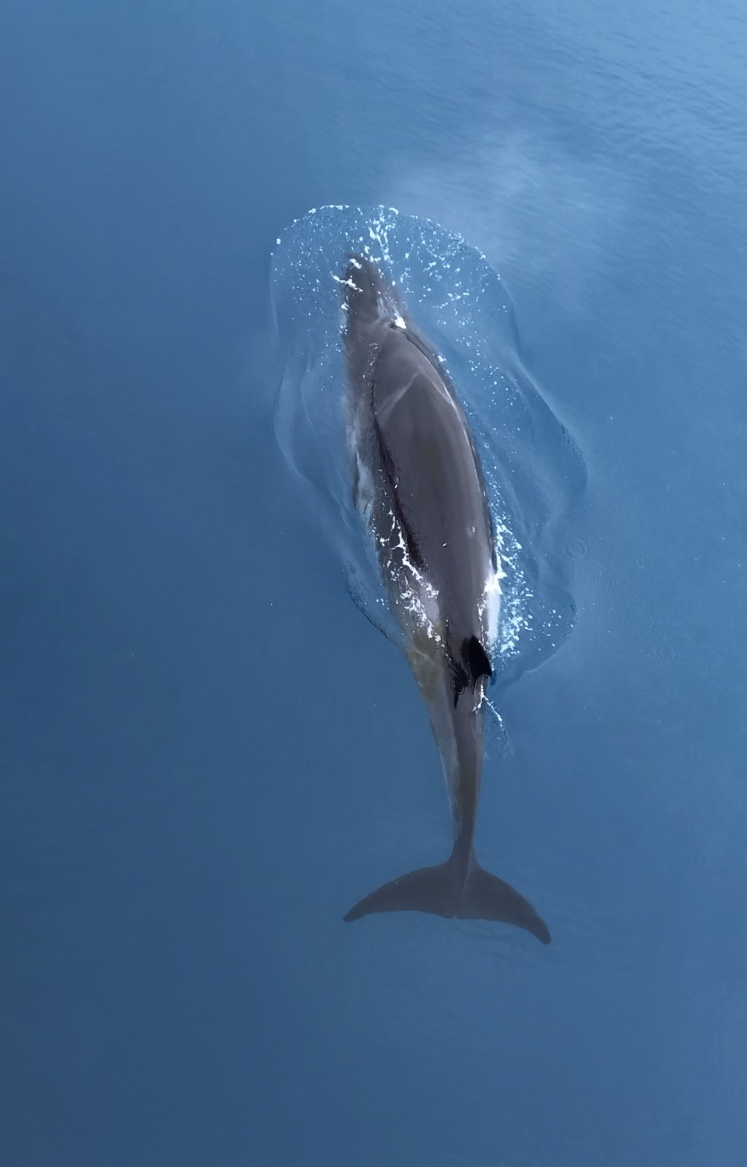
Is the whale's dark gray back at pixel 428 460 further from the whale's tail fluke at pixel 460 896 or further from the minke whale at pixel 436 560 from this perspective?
the whale's tail fluke at pixel 460 896

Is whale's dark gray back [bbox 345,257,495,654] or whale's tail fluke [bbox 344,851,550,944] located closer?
whale's tail fluke [bbox 344,851,550,944]

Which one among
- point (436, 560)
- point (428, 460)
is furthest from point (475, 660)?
point (428, 460)

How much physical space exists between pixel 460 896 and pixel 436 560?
2532mm

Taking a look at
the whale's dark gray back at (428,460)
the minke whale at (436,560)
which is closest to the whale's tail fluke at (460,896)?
the minke whale at (436,560)

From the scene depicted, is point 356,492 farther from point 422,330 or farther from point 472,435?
point 422,330

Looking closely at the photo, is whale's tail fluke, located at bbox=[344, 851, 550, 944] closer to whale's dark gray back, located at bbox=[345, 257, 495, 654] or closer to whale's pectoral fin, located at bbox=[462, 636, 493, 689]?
whale's pectoral fin, located at bbox=[462, 636, 493, 689]

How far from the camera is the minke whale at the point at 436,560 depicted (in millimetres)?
7590

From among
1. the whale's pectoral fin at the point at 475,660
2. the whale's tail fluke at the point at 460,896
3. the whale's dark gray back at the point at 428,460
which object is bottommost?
the whale's tail fluke at the point at 460,896

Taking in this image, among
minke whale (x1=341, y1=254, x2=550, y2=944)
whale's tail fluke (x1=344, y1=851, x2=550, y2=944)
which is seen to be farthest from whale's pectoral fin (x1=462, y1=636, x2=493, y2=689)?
whale's tail fluke (x1=344, y1=851, x2=550, y2=944)

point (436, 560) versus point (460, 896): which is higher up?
point (436, 560)

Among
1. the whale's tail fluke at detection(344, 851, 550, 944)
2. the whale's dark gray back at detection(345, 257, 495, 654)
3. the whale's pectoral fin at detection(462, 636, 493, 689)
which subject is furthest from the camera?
the whale's dark gray back at detection(345, 257, 495, 654)

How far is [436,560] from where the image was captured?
8469mm

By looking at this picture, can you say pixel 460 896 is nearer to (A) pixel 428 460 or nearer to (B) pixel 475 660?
(B) pixel 475 660

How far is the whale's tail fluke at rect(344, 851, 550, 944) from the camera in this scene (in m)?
7.54
